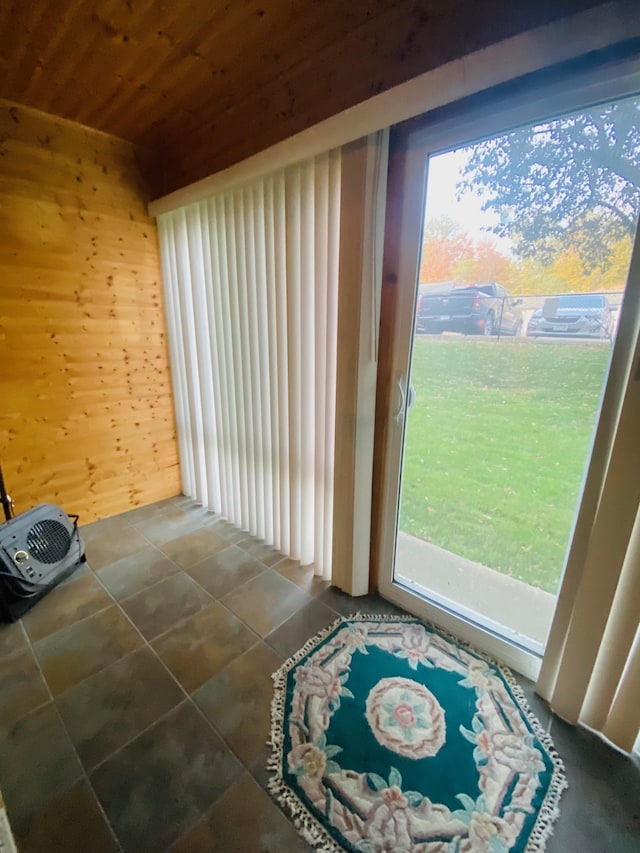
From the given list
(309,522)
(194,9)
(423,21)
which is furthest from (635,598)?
(194,9)

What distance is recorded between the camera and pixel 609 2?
92 centimetres

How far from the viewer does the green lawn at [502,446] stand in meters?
1.26

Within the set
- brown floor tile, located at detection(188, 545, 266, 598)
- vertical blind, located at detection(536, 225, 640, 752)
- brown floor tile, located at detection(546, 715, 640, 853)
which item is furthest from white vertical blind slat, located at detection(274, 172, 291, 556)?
brown floor tile, located at detection(546, 715, 640, 853)

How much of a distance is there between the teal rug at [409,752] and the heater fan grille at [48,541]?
1.39 metres

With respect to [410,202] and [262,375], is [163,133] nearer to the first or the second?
[262,375]

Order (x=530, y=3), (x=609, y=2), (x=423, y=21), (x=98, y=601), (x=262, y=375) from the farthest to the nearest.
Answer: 1. (x=262, y=375)
2. (x=98, y=601)
3. (x=423, y=21)
4. (x=530, y=3)
5. (x=609, y=2)

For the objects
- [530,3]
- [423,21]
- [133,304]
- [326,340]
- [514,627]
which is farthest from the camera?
[133,304]

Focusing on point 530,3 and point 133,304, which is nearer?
point 530,3

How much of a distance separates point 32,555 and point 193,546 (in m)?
0.83

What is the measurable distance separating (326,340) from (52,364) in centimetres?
179

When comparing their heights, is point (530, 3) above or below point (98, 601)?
above

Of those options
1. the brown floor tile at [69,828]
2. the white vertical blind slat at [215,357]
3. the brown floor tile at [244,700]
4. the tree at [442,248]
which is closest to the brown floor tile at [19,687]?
the brown floor tile at [69,828]

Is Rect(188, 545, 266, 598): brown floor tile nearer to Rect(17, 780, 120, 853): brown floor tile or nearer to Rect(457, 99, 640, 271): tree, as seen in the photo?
Rect(17, 780, 120, 853): brown floor tile

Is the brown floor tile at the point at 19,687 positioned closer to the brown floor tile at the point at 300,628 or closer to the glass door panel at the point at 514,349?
the brown floor tile at the point at 300,628
